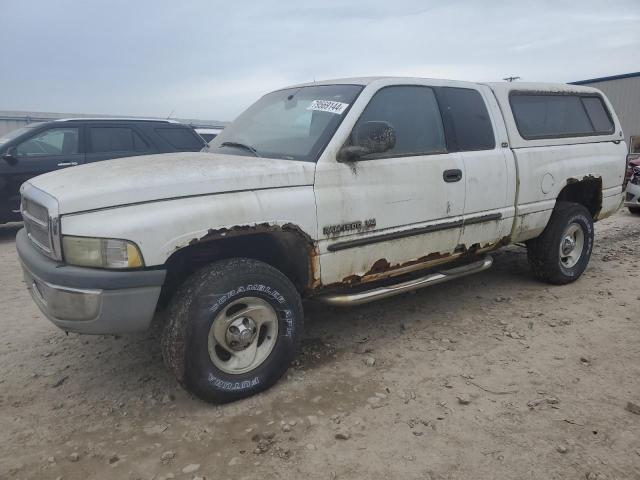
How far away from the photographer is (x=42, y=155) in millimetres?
7383

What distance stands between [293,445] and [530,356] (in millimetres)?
1818

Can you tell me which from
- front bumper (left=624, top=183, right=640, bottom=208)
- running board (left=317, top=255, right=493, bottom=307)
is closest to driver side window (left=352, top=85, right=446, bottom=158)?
running board (left=317, top=255, right=493, bottom=307)

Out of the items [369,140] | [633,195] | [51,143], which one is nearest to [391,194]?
[369,140]

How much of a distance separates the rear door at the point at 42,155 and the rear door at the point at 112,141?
168mm

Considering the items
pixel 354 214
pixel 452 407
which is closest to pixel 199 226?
pixel 354 214

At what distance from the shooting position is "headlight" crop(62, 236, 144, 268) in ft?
7.89

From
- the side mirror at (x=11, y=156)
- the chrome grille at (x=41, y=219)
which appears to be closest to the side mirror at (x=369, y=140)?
the chrome grille at (x=41, y=219)

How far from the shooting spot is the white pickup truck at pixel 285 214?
97.3 inches

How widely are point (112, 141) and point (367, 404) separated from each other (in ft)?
21.3

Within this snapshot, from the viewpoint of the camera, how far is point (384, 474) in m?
2.22

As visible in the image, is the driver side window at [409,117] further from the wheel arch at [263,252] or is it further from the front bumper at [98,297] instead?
the front bumper at [98,297]

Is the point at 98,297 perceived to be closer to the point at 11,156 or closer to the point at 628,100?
the point at 11,156

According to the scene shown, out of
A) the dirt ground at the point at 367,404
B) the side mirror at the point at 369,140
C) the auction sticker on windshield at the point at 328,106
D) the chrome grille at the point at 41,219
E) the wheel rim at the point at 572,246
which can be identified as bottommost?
the dirt ground at the point at 367,404

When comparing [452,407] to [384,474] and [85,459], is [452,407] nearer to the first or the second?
[384,474]
